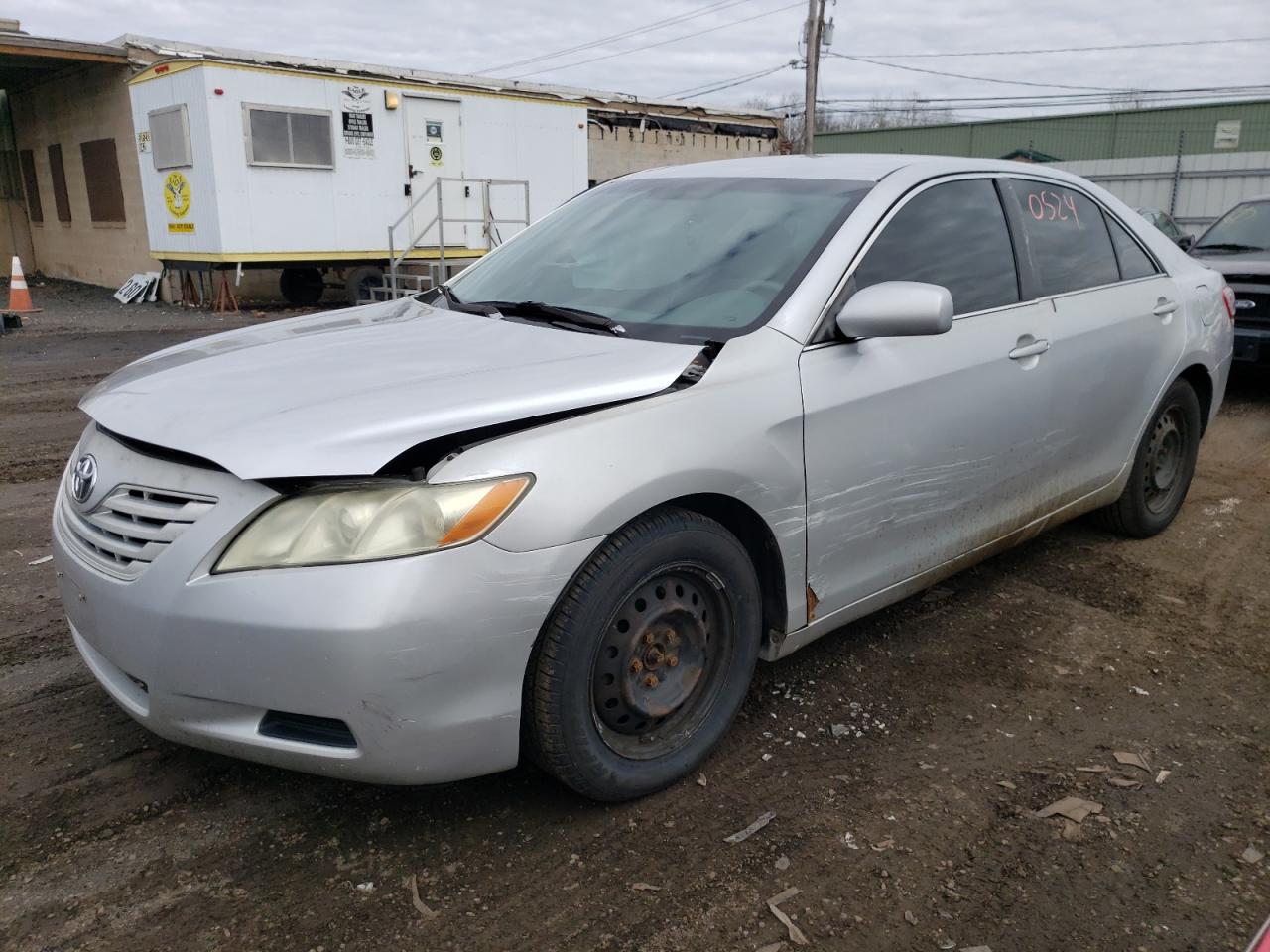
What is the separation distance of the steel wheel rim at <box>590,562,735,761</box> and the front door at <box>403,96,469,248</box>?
1348 centimetres

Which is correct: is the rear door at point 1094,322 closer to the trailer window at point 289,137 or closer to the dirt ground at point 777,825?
the dirt ground at point 777,825

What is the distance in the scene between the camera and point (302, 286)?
16.6 m

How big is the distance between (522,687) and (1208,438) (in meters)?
6.45

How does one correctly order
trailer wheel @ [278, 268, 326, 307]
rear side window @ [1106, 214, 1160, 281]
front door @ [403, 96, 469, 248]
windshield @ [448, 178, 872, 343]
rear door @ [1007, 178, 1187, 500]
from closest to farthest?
windshield @ [448, 178, 872, 343]
rear door @ [1007, 178, 1187, 500]
rear side window @ [1106, 214, 1160, 281]
front door @ [403, 96, 469, 248]
trailer wheel @ [278, 268, 326, 307]

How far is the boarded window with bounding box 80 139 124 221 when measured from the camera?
17516 millimetres

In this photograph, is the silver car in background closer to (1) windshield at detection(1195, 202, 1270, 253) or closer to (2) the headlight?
(2) the headlight

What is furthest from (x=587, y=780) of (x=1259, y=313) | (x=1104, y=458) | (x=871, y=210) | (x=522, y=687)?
(x=1259, y=313)

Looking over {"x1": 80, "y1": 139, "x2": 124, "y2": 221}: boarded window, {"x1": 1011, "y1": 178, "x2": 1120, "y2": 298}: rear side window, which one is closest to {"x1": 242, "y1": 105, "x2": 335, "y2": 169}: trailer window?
{"x1": 80, "y1": 139, "x2": 124, "y2": 221}: boarded window

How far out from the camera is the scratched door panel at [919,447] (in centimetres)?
293

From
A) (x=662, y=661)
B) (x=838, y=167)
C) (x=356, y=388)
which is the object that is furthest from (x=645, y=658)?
(x=838, y=167)

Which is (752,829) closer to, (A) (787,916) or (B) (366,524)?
(A) (787,916)

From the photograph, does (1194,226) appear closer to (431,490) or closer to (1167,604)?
(1167,604)

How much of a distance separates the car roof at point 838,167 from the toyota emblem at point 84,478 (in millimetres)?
2273

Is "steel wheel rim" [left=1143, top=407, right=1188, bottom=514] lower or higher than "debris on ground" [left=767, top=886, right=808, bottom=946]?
higher
